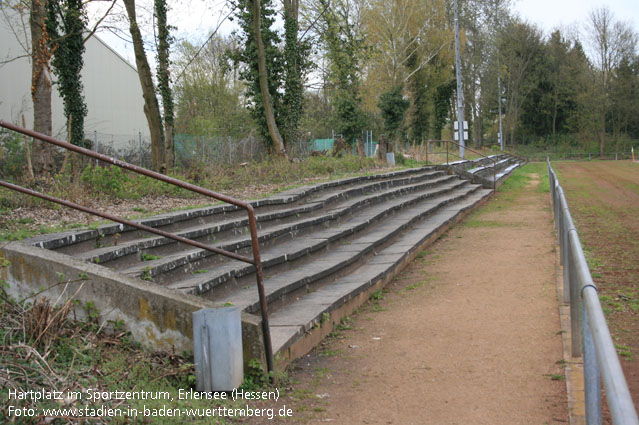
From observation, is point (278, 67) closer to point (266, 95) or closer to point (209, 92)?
point (266, 95)

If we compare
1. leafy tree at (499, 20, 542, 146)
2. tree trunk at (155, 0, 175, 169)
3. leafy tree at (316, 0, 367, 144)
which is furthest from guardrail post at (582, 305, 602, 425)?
leafy tree at (499, 20, 542, 146)

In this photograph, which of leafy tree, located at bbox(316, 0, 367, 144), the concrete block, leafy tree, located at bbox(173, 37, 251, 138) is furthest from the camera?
leafy tree, located at bbox(173, 37, 251, 138)

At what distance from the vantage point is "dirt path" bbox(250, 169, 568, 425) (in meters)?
4.41

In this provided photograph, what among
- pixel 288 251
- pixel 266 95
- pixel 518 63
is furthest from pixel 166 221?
pixel 518 63

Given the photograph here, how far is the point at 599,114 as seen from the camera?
59250 mm

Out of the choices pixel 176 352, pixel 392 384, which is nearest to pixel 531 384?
pixel 392 384

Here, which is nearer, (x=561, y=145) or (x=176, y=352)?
(x=176, y=352)

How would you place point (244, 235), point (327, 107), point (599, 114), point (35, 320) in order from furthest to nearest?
point (599, 114) < point (327, 107) < point (244, 235) < point (35, 320)

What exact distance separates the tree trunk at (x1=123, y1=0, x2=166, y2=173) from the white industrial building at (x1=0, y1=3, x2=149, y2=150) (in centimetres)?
407

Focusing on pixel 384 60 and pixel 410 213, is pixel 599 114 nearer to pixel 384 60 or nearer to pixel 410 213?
pixel 384 60

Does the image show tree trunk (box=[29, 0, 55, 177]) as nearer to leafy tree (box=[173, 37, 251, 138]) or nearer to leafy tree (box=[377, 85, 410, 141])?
leafy tree (box=[377, 85, 410, 141])

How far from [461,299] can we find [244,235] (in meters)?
2.81

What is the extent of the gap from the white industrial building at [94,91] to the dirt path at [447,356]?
1416 cm

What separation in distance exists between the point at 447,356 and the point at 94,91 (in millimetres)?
23598
